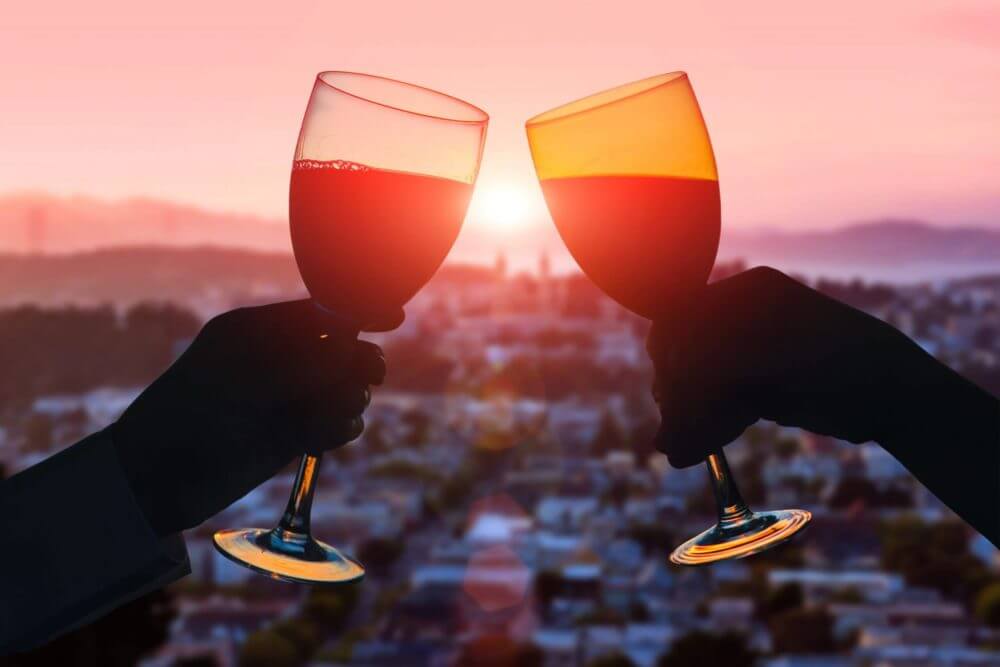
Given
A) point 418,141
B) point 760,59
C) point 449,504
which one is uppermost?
point 760,59

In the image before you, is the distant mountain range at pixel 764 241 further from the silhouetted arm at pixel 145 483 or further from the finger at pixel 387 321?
the silhouetted arm at pixel 145 483

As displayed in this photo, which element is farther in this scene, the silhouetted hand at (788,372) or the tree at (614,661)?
the tree at (614,661)

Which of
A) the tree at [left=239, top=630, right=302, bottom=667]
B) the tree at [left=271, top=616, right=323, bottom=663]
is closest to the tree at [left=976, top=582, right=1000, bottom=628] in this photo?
the tree at [left=271, top=616, right=323, bottom=663]

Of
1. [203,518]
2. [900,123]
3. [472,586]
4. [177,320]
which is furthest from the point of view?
[177,320]

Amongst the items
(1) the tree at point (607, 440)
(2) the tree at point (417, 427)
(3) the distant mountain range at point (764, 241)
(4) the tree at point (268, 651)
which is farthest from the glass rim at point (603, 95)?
(3) the distant mountain range at point (764, 241)

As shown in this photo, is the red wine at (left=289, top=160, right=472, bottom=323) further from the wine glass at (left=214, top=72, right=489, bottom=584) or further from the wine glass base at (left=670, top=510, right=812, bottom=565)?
the wine glass base at (left=670, top=510, right=812, bottom=565)

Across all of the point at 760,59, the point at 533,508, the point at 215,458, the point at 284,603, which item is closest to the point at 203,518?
the point at 215,458

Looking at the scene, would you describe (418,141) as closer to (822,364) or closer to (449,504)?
(822,364)
